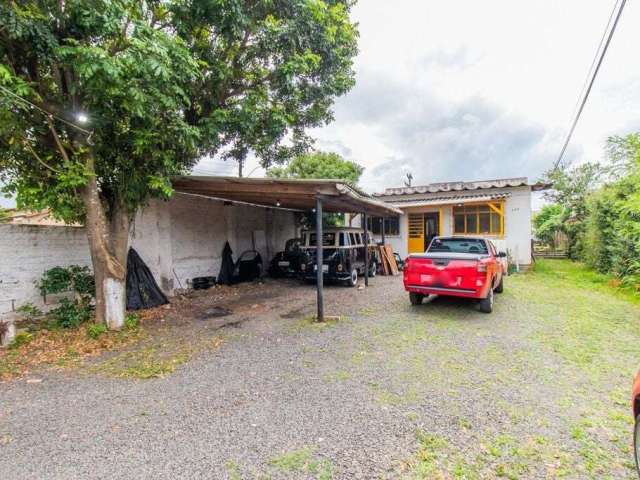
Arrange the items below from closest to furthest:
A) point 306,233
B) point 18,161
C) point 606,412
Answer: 1. point 606,412
2. point 18,161
3. point 306,233

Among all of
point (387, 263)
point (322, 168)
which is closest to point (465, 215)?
point (387, 263)

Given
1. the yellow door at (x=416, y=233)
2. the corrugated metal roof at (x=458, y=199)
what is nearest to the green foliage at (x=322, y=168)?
the yellow door at (x=416, y=233)

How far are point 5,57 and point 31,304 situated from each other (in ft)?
13.6

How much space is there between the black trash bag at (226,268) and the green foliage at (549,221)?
16.0 m

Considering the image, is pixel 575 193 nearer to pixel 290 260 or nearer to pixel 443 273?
pixel 443 273

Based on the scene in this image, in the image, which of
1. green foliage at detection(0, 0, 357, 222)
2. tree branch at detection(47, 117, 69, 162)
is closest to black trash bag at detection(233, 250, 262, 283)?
green foliage at detection(0, 0, 357, 222)

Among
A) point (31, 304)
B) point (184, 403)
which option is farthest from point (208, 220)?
point (184, 403)

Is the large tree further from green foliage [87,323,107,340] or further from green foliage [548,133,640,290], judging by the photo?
green foliage [548,133,640,290]

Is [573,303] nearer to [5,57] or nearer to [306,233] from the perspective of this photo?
[306,233]

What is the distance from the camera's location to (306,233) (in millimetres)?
9797

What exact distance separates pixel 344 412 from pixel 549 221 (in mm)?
17766

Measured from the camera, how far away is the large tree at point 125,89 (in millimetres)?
4086

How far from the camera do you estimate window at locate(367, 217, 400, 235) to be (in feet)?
49.0

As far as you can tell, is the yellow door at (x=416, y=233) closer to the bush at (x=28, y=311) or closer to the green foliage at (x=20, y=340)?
the bush at (x=28, y=311)
